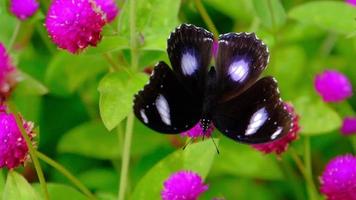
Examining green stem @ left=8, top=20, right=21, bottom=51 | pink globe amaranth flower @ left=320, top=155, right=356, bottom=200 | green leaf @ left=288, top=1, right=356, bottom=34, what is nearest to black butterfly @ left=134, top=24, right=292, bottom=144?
pink globe amaranth flower @ left=320, top=155, right=356, bottom=200

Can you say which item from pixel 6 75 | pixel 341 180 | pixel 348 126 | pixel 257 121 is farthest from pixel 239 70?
pixel 348 126

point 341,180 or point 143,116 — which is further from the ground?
point 143,116

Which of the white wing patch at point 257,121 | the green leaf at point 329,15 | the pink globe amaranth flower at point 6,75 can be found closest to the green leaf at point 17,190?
the pink globe amaranth flower at point 6,75

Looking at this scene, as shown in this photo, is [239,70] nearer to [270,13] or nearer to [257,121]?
[257,121]

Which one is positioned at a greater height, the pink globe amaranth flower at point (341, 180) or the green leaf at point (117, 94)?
the green leaf at point (117, 94)

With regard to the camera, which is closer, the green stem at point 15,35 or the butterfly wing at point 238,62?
the butterfly wing at point 238,62

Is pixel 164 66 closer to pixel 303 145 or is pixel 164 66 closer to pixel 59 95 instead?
pixel 303 145

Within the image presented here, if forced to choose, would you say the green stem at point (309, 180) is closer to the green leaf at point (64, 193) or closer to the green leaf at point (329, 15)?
the green leaf at point (329, 15)
